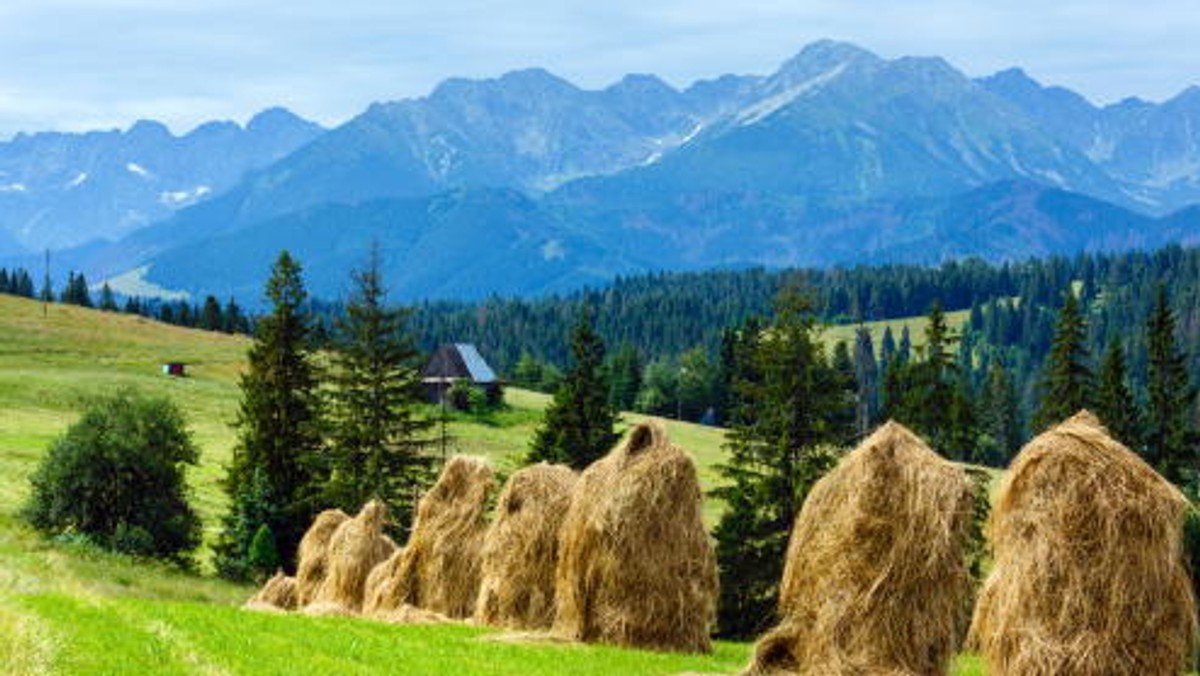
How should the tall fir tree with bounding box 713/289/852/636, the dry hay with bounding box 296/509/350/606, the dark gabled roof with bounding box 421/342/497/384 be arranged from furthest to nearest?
the dark gabled roof with bounding box 421/342/497/384
the tall fir tree with bounding box 713/289/852/636
the dry hay with bounding box 296/509/350/606

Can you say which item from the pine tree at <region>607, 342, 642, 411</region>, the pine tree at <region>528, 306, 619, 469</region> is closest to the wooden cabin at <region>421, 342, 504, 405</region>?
the pine tree at <region>607, 342, 642, 411</region>

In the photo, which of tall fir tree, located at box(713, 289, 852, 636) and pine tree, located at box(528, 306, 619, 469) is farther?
pine tree, located at box(528, 306, 619, 469)

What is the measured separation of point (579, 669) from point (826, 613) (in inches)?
154

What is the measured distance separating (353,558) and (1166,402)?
2312 inches

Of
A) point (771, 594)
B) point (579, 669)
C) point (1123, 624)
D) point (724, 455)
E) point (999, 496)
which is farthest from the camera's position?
point (724, 455)

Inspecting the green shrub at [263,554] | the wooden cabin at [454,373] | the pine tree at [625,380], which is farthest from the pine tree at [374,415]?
the pine tree at [625,380]

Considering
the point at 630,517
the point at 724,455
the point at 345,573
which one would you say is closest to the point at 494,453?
the point at 724,455

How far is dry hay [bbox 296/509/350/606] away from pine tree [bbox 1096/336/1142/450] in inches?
1920

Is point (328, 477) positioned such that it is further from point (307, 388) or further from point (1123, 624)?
point (1123, 624)

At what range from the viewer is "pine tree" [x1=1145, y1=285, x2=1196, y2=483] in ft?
260

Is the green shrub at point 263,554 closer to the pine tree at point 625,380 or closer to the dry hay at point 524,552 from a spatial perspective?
the dry hay at point 524,552

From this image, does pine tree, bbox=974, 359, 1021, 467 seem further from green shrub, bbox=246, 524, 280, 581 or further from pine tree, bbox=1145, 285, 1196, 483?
green shrub, bbox=246, 524, 280, 581

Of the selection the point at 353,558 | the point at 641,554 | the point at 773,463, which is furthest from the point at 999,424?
the point at 641,554

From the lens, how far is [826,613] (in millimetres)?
20047
